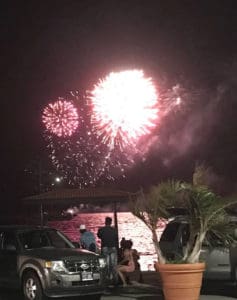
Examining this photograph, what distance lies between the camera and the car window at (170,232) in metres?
16.2

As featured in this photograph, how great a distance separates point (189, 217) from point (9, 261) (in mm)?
4062

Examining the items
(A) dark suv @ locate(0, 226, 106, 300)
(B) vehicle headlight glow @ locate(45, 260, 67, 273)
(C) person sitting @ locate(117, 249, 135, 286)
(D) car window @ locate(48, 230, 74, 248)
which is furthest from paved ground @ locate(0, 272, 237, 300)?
(B) vehicle headlight glow @ locate(45, 260, 67, 273)

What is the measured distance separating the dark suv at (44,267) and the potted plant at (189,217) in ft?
6.49

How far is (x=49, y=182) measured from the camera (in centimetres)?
5519

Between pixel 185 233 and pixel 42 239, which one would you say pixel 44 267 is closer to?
pixel 42 239

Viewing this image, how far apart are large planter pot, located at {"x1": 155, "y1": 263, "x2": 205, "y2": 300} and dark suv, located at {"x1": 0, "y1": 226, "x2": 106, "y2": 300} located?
2365mm

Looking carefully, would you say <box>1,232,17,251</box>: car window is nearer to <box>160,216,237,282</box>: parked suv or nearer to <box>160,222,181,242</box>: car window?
<box>160,216,237,282</box>: parked suv

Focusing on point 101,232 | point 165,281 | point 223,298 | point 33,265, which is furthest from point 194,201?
point 101,232

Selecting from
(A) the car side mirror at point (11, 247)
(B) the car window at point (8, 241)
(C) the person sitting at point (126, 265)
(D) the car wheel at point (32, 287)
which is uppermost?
(B) the car window at point (8, 241)

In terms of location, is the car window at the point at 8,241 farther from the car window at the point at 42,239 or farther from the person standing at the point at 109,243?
the person standing at the point at 109,243

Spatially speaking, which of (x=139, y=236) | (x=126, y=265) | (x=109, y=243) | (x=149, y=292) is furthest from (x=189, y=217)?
(x=139, y=236)

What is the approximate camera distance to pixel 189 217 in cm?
1293

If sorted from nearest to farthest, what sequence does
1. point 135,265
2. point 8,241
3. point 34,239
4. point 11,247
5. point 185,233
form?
1. point 11,247
2. point 8,241
3. point 34,239
4. point 185,233
5. point 135,265

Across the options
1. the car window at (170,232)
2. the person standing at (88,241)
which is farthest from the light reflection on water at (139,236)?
the person standing at (88,241)
